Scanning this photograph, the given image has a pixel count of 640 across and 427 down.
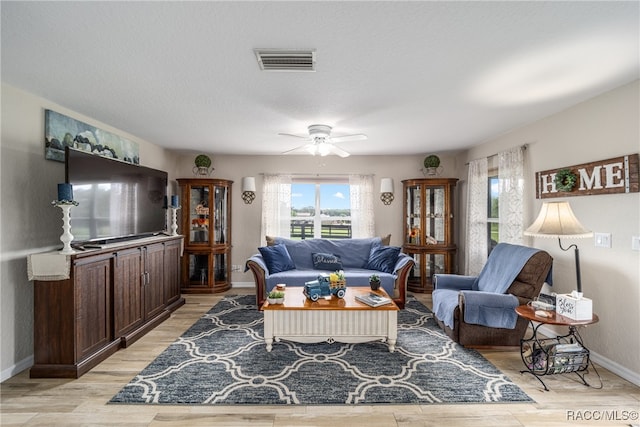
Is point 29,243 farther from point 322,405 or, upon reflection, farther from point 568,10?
point 568,10

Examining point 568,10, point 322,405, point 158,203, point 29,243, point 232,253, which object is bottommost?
point 322,405

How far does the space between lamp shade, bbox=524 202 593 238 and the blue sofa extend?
5.61 ft

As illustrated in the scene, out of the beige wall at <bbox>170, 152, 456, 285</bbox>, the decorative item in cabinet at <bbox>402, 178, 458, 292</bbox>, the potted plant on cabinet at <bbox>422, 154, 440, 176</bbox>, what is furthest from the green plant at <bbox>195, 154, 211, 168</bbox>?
the potted plant on cabinet at <bbox>422, 154, 440, 176</bbox>

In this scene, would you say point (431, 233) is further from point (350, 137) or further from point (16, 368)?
point (16, 368)

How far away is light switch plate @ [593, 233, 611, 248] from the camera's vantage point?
101 inches

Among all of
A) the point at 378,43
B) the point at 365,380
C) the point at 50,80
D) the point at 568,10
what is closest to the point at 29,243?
the point at 50,80

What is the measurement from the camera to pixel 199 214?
4926mm

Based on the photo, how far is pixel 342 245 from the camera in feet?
16.3

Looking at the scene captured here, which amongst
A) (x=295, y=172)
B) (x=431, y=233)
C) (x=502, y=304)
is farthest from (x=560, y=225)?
(x=295, y=172)

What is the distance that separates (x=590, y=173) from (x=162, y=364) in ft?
14.0

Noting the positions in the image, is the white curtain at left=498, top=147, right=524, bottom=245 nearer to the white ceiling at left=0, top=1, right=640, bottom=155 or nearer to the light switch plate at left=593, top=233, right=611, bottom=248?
the white ceiling at left=0, top=1, right=640, bottom=155

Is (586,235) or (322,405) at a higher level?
(586,235)

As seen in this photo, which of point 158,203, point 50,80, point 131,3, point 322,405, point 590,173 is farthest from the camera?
point 158,203

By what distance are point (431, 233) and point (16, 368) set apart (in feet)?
17.0
